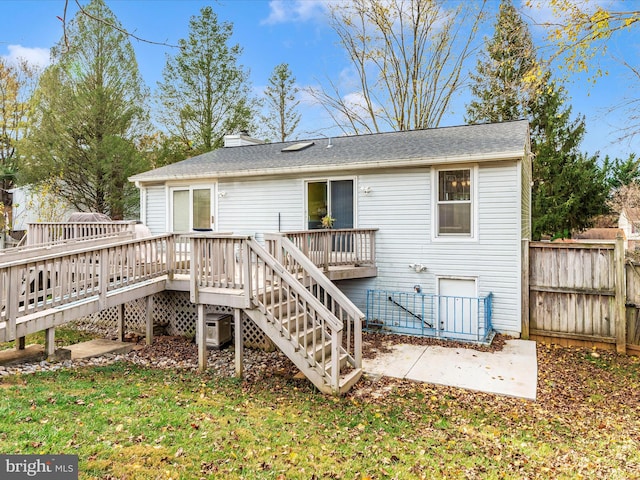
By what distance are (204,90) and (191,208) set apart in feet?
43.5

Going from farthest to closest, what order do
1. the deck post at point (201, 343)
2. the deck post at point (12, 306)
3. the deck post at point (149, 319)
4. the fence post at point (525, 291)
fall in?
the fence post at point (525, 291)
the deck post at point (149, 319)
the deck post at point (201, 343)
the deck post at point (12, 306)

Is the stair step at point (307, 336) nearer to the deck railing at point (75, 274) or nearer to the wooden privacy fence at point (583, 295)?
the deck railing at point (75, 274)

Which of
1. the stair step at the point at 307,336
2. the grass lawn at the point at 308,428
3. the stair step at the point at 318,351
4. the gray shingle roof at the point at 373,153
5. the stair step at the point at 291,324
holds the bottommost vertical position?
the grass lawn at the point at 308,428

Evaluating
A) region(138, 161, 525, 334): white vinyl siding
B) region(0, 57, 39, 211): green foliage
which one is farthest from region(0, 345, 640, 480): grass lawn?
region(0, 57, 39, 211): green foliage

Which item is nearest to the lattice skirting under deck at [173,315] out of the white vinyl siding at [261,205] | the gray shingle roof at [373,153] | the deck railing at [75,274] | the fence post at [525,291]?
the deck railing at [75,274]

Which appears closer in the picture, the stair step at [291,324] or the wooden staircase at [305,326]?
the wooden staircase at [305,326]

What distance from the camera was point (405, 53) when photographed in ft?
65.2

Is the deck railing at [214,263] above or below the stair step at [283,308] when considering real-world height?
above

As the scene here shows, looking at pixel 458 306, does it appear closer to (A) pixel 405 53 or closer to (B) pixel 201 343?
(B) pixel 201 343

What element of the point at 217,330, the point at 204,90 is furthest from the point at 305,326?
the point at 204,90

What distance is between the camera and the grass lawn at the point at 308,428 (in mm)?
3428

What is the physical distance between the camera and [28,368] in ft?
17.9

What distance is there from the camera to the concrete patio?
5.81 m

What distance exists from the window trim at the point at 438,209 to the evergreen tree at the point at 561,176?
43.4 ft
